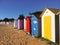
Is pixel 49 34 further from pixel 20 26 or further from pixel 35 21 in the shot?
pixel 20 26

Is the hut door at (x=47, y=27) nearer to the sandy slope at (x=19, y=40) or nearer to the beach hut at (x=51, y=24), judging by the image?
the beach hut at (x=51, y=24)

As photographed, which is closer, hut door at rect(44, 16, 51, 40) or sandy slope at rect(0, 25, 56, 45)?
sandy slope at rect(0, 25, 56, 45)

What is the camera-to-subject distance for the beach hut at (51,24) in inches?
388

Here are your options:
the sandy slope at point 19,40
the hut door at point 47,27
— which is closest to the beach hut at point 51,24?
the hut door at point 47,27

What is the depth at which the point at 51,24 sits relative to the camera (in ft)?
33.9

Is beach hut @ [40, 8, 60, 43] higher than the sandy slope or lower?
higher

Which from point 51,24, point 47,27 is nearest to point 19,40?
point 47,27

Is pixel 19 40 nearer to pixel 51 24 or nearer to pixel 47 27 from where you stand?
pixel 47 27

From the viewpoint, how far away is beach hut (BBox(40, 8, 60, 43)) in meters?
9.87

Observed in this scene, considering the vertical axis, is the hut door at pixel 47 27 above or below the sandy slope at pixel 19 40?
above

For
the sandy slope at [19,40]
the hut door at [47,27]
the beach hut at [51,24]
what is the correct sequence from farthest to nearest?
1. the hut door at [47,27]
2. the sandy slope at [19,40]
3. the beach hut at [51,24]

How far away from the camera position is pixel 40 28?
1298 centimetres

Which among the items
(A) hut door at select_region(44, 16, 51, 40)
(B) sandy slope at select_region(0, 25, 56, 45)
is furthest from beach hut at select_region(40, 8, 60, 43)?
(B) sandy slope at select_region(0, 25, 56, 45)

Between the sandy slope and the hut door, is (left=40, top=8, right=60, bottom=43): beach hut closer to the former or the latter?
the hut door
